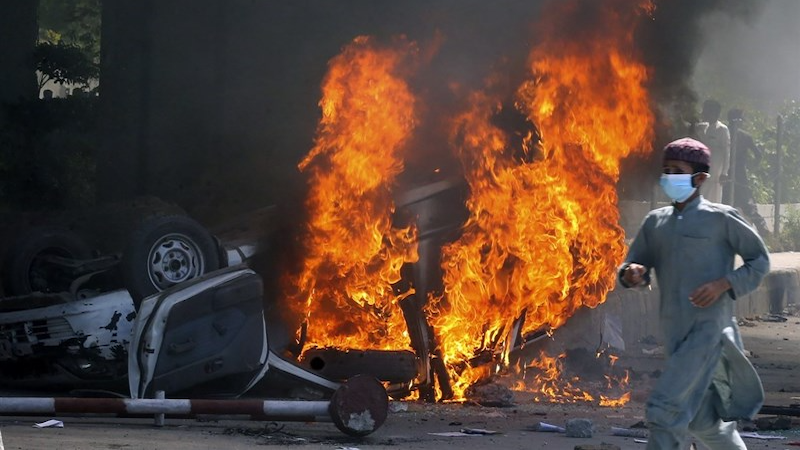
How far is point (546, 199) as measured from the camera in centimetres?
1176

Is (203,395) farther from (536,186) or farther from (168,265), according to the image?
(536,186)

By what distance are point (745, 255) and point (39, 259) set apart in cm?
689

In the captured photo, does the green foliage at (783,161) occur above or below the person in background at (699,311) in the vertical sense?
above

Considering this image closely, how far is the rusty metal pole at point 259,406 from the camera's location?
27.0 feet

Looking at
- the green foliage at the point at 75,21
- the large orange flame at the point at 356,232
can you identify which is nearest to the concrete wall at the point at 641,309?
the large orange flame at the point at 356,232

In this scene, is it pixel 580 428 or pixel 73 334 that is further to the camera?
pixel 73 334

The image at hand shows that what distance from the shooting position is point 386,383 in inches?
418

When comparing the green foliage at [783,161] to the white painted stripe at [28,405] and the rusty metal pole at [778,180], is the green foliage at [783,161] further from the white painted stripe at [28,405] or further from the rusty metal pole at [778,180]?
the white painted stripe at [28,405]

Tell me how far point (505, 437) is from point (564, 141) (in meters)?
3.79

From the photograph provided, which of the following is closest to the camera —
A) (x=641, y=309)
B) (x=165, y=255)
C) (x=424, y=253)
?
(x=165, y=255)

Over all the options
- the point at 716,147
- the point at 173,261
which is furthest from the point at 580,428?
the point at 716,147

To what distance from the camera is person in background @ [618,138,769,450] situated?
6.15 meters

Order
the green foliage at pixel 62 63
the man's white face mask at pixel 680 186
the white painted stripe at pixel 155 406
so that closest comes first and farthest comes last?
the man's white face mask at pixel 680 186 < the white painted stripe at pixel 155 406 < the green foliage at pixel 62 63

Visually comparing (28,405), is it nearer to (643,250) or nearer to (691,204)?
(643,250)
